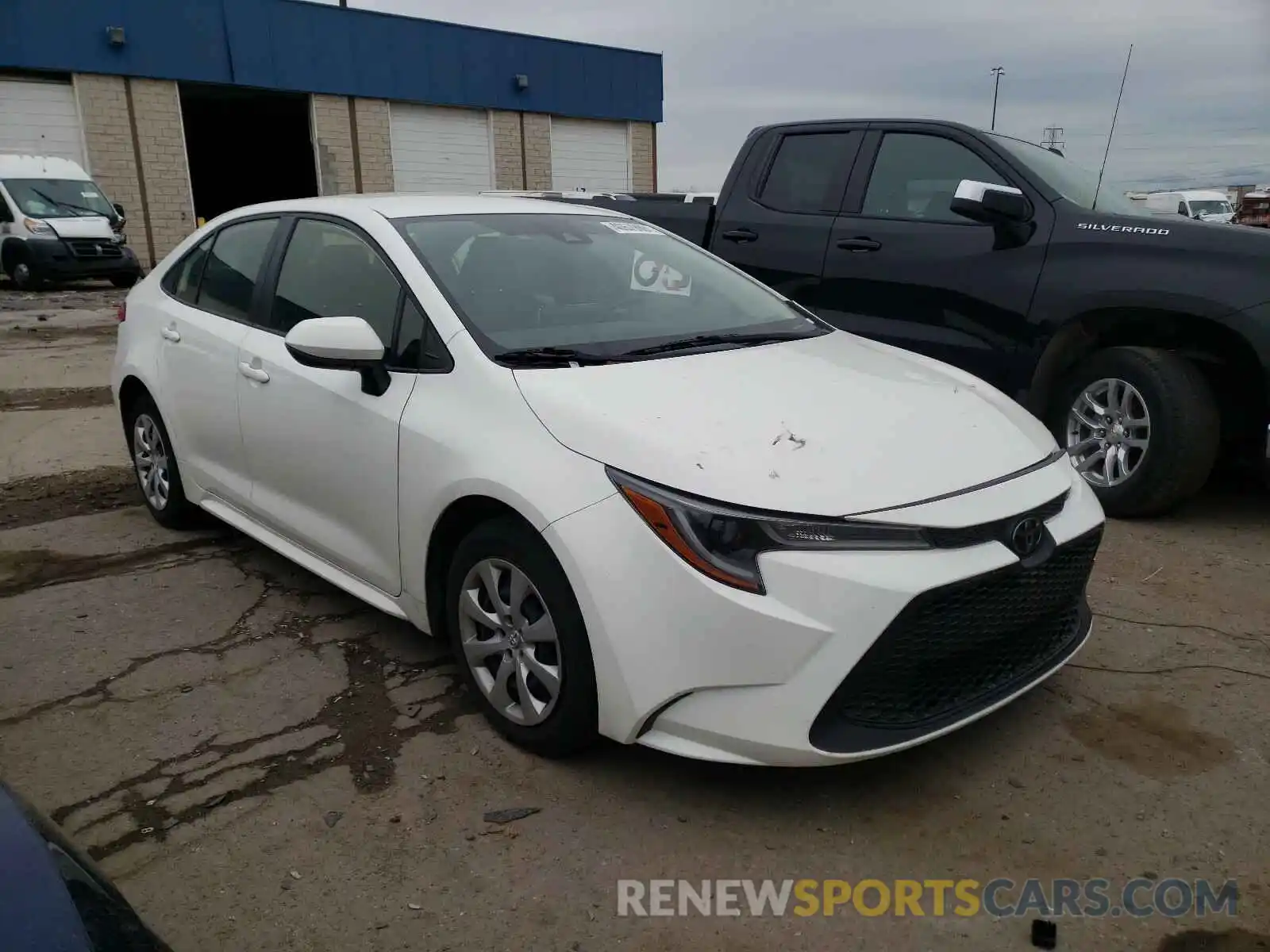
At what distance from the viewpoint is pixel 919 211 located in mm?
5414

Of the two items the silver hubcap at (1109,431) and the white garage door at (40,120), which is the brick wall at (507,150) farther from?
the silver hubcap at (1109,431)

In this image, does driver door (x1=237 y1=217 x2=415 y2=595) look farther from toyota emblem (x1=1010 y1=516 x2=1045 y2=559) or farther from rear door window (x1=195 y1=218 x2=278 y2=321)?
toyota emblem (x1=1010 y1=516 x2=1045 y2=559)

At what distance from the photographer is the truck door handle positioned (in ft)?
17.8

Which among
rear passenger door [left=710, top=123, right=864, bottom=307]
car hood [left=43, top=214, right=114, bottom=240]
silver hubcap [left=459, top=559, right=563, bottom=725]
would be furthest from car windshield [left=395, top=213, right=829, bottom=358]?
car hood [left=43, top=214, right=114, bottom=240]

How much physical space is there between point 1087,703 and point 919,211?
3101mm

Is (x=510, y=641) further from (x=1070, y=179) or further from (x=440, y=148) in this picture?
(x=440, y=148)

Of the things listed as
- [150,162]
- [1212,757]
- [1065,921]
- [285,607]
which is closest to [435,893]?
[1065,921]

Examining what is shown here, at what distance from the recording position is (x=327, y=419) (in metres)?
3.38

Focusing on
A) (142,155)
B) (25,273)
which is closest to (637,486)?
(25,273)

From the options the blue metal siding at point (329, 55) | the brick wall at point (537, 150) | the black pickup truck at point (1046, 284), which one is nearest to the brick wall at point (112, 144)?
the blue metal siding at point (329, 55)

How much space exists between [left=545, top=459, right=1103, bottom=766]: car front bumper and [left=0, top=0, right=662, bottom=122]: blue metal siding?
22.8 metres

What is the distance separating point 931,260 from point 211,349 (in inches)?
138

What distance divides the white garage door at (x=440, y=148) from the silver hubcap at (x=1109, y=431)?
882 inches

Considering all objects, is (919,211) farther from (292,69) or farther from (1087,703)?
(292,69)
